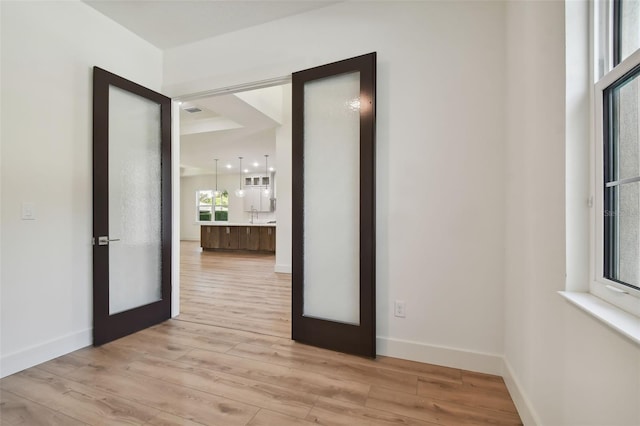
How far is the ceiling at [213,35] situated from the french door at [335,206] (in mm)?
695

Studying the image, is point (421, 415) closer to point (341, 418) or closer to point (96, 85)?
point (341, 418)

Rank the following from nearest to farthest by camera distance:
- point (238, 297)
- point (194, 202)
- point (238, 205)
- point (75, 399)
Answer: point (75, 399) → point (238, 297) → point (238, 205) → point (194, 202)

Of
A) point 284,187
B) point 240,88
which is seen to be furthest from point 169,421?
point 284,187

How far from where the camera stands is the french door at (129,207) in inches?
98.2

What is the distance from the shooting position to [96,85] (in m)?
2.47

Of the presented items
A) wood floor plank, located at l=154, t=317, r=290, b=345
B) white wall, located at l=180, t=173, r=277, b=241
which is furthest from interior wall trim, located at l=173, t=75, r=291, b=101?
white wall, located at l=180, t=173, r=277, b=241

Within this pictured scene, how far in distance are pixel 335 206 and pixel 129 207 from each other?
1.97 m

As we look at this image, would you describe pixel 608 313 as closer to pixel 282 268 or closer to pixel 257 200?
pixel 282 268

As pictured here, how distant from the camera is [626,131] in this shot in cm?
107

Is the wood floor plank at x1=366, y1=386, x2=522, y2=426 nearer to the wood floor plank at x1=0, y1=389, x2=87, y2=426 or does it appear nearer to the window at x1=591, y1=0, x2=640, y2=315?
the window at x1=591, y1=0, x2=640, y2=315

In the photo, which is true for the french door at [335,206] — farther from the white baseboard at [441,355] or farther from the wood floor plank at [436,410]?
the wood floor plank at [436,410]

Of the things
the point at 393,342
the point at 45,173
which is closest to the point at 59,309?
the point at 45,173

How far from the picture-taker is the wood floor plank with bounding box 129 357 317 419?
1701 mm

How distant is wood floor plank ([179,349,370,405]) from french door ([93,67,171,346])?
91cm
